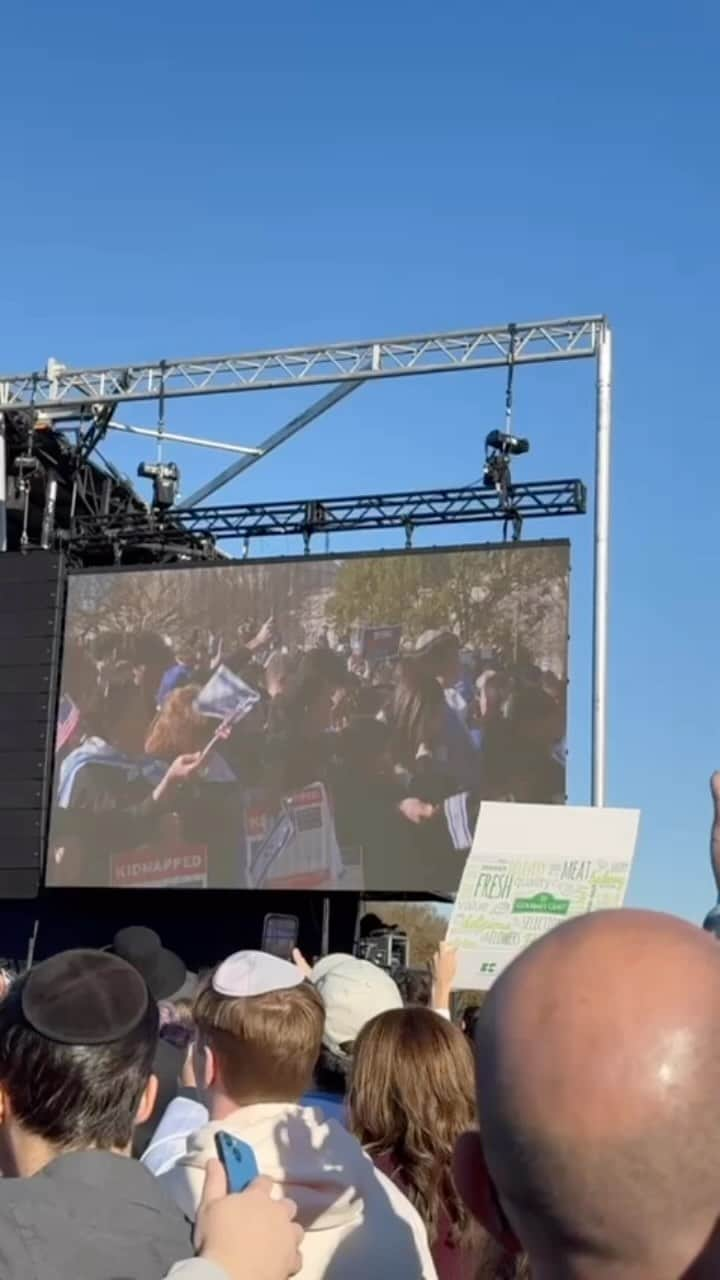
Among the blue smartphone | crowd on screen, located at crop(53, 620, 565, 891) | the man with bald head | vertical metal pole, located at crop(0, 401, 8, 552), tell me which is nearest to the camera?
the man with bald head

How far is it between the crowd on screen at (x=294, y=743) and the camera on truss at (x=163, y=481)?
62.9 inches

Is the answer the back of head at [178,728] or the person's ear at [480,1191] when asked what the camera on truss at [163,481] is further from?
the person's ear at [480,1191]

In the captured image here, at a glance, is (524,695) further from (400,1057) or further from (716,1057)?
(716,1057)

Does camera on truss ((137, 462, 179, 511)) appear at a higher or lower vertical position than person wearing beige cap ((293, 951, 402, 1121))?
higher

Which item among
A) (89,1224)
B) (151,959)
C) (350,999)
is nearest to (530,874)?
(151,959)

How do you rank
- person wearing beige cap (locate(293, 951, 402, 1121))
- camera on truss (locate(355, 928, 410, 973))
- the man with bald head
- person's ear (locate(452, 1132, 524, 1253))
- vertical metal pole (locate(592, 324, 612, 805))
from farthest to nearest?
camera on truss (locate(355, 928, 410, 973))
vertical metal pole (locate(592, 324, 612, 805))
person wearing beige cap (locate(293, 951, 402, 1121))
person's ear (locate(452, 1132, 524, 1253))
the man with bald head

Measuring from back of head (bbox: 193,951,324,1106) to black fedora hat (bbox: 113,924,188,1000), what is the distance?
1.59 m

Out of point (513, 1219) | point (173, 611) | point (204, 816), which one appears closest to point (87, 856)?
point (204, 816)

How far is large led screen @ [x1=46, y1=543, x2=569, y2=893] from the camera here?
41.3 feet

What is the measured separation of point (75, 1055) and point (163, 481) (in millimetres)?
13634

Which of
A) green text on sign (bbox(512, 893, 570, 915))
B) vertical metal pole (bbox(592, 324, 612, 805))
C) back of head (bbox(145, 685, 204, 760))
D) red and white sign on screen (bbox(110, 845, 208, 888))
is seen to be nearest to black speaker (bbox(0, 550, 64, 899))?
red and white sign on screen (bbox(110, 845, 208, 888))

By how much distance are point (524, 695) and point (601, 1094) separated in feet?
38.7

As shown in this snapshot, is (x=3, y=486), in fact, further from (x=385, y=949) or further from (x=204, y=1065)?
(x=204, y=1065)

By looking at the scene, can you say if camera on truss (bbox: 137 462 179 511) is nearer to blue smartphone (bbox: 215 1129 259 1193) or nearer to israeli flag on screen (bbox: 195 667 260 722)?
israeli flag on screen (bbox: 195 667 260 722)
